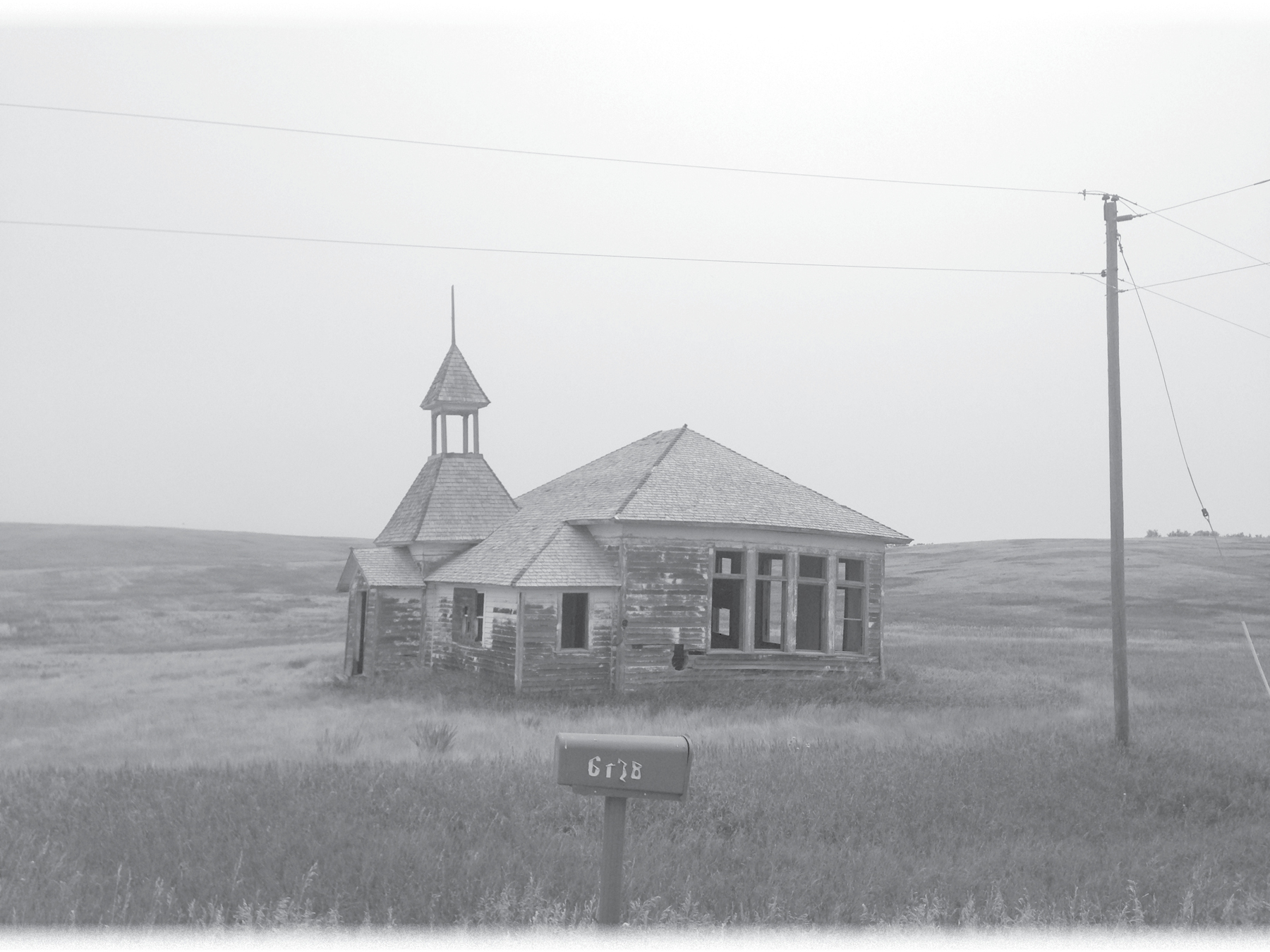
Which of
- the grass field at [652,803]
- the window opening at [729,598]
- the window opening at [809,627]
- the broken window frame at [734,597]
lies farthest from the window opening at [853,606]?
the window opening at [729,598]

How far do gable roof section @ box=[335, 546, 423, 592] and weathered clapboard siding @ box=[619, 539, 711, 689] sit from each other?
5.66 meters

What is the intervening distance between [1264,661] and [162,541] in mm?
75809

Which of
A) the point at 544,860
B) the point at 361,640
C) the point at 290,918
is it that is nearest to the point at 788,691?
the point at 361,640

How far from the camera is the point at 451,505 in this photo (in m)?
24.1

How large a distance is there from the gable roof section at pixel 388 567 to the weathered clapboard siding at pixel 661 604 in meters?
5.66

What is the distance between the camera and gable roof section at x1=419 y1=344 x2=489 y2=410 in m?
24.3

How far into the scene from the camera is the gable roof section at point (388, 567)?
74.1ft

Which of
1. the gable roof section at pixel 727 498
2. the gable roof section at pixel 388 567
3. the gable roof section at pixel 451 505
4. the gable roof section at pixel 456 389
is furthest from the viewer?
the gable roof section at pixel 456 389

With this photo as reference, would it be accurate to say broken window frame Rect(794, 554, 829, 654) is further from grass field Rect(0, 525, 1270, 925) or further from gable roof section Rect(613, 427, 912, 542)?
grass field Rect(0, 525, 1270, 925)

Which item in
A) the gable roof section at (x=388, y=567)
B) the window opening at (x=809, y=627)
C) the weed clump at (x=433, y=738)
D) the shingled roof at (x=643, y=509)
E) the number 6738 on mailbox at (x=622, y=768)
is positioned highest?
the shingled roof at (x=643, y=509)

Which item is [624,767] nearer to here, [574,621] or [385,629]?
[385,629]

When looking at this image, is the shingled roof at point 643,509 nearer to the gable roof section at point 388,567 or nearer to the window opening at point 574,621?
the gable roof section at point 388,567

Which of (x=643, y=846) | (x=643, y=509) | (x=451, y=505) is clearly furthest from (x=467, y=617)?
(x=643, y=846)

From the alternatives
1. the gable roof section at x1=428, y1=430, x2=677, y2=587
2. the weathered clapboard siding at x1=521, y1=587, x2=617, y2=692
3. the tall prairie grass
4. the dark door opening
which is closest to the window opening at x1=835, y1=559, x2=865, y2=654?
the gable roof section at x1=428, y1=430, x2=677, y2=587
